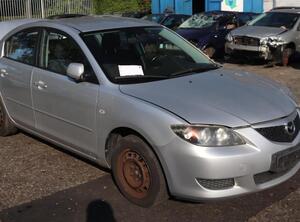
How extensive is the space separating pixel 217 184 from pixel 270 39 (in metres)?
10.4

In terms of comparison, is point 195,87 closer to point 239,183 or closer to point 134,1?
point 239,183

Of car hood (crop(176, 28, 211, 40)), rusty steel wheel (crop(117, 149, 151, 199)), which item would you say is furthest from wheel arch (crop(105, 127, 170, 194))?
car hood (crop(176, 28, 211, 40))

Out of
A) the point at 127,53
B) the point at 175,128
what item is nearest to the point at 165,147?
the point at 175,128

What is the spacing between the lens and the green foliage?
29781mm

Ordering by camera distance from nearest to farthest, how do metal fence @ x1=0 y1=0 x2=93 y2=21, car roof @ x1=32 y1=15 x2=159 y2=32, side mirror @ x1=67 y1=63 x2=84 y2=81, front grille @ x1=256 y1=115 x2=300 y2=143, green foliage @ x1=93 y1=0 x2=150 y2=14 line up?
front grille @ x1=256 y1=115 x2=300 y2=143 < side mirror @ x1=67 y1=63 x2=84 y2=81 < car roof @ x1=32 y1=15 x2=159 y2=32 < metal fence @ x1=0 y1=0 x2=93 y2=21 < green foliage @ x1=93 y1=0 x2=150 y2=14

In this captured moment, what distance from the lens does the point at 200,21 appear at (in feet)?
52.1

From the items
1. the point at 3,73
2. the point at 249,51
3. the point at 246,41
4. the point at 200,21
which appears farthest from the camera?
the point at 200,21

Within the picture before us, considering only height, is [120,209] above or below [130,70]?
below

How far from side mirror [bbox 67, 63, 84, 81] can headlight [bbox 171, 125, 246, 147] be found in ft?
4.16

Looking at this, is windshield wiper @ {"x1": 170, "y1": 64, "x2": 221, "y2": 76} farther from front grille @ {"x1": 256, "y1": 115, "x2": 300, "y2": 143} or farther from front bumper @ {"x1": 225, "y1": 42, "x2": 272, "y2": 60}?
front bumper @ {"x1": 225, "y1": 42, "x2": 272, "y2": 60}

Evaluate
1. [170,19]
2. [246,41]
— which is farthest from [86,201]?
[170,19]

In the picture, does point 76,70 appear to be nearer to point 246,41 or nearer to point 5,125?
point 5,125

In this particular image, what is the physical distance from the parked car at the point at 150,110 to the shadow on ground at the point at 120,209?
0.45ft

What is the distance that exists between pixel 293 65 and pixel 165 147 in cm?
1045
